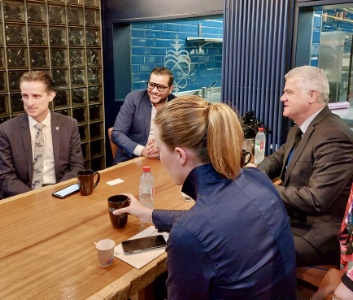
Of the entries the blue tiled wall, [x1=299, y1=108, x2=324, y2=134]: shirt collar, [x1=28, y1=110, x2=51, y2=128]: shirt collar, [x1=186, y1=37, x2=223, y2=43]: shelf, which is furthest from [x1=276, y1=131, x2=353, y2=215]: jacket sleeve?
[x1=186, y1=37, x2=223, y2=43]: shelf

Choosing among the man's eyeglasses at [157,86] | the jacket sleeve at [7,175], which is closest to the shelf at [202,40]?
the man's eyeglasses at [157,86]

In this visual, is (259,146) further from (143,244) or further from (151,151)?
(143,244)

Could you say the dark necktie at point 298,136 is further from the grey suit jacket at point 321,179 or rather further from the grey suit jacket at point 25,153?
the grey suit jacket at point 25,153

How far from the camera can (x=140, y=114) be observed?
311cm

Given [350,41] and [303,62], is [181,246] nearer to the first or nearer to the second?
[303,62]

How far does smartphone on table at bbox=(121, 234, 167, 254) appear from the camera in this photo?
1.40 meters

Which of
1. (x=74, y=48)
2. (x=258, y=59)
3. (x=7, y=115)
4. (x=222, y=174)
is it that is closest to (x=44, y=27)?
(x=74, y=48)

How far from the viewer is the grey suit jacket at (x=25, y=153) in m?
2.33

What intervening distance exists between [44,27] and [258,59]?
209 centimetres

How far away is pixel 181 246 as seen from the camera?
958 mm

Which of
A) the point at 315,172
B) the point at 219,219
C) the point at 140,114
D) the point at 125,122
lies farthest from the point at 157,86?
the point at 219,219

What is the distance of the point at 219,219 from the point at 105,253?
1.67ft

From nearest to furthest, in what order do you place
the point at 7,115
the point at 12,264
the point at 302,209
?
the point at 12,264
the point at 302,209
the point at 7,115

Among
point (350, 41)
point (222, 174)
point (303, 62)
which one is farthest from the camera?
point (350, 41)
